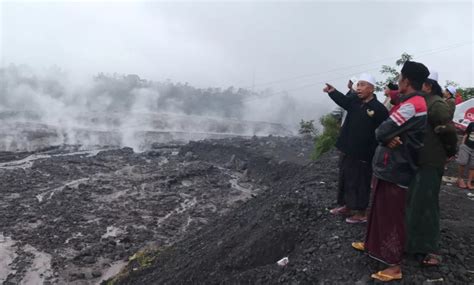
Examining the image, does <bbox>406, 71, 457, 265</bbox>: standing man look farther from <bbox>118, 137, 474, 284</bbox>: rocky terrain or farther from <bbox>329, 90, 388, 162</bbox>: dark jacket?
<bbox>329, 90, 388, 162</bbox>: dark jacket

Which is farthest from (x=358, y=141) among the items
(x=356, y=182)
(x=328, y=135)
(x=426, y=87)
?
(x=328, y=135)

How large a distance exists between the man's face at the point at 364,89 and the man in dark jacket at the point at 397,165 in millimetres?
834

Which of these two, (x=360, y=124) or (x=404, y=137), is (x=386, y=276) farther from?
(x=360, y=124)

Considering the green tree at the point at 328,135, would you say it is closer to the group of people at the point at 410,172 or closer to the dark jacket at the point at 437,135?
the group of people at the point at 410,172

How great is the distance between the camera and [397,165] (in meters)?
3.70

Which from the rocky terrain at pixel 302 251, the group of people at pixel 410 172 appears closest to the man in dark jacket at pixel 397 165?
the group of people at pixel 410 172

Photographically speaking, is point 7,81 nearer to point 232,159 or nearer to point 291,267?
point 232,159

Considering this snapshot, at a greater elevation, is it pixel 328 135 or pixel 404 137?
pixel 404 137

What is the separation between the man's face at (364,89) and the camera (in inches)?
183

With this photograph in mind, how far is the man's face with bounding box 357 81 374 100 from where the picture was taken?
466 centimetres

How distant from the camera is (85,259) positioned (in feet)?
32.9

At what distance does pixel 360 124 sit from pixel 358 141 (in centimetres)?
20

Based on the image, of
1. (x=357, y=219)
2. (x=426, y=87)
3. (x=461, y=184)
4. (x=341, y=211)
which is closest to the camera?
(x=426, y=87)

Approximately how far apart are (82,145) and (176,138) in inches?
378
